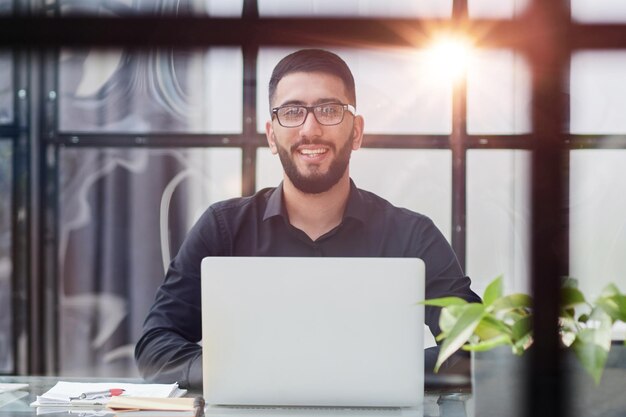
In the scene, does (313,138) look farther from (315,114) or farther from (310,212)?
(310,212)

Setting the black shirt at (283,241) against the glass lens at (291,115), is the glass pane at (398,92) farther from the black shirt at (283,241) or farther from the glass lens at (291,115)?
the black shirt at (283,241)

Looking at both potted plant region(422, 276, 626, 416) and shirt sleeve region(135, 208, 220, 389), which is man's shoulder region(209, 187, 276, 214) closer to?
shirt sleeve region(135, 208, 220, 389)

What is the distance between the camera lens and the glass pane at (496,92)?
3352 millimetres

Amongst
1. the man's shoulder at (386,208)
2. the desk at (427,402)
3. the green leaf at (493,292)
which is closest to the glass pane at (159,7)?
the man's shoulder at (386,208)

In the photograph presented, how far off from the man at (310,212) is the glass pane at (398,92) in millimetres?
50

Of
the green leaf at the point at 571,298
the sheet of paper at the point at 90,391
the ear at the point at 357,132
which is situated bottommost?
the sheet of paper at the point at 90,391

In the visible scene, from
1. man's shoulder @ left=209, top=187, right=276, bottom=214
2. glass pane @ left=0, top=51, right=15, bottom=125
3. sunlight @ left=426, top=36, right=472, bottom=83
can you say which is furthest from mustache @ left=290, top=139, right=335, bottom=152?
glass pane @ left=0, top=51, right=15, bottom=125

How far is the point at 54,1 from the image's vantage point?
11.2 ft

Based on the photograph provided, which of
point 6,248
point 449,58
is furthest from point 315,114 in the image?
point 6,248

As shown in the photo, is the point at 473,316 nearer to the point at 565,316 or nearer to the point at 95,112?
the point at 565,316

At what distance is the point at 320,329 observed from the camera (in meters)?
1.53

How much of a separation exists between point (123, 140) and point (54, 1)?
0.71 meters

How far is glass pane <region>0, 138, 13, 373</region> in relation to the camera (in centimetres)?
348

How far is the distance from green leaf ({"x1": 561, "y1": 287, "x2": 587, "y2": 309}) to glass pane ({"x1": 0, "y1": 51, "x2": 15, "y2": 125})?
2.96 meters
